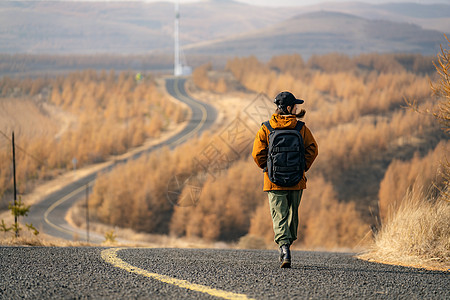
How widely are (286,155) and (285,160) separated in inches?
2.5

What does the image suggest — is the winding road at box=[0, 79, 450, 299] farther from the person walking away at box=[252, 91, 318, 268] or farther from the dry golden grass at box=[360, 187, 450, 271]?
the dry golden grass at box=[360, 187, 450, 271]

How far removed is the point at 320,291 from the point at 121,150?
68778 mm

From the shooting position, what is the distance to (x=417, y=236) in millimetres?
7215

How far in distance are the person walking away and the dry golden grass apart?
6.57 feet

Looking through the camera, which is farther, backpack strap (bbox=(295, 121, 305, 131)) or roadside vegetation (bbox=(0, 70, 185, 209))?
roadside vegetation (bbox=(0, 70, 185, 209))

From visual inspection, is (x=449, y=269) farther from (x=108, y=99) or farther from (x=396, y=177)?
(x=108, y=99)

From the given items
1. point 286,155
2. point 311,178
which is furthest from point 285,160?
point 311,178

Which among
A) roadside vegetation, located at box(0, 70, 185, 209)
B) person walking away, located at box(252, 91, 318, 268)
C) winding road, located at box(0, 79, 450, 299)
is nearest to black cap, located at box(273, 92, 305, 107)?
person walking away, located at box(252, 91, 318, 268)

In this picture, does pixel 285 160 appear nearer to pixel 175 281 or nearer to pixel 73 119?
pixel 175 281

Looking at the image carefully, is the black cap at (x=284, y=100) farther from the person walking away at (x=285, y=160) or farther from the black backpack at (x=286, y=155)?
the black backpack at (x=286, y=155)

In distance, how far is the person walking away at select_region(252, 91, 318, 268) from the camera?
6.20 meters

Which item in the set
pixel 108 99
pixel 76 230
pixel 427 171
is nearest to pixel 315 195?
pixel 427 171

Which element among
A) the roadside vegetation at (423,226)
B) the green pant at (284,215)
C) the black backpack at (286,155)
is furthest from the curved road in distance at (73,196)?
the black backpack at (286,155)

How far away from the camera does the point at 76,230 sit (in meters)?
42.2
